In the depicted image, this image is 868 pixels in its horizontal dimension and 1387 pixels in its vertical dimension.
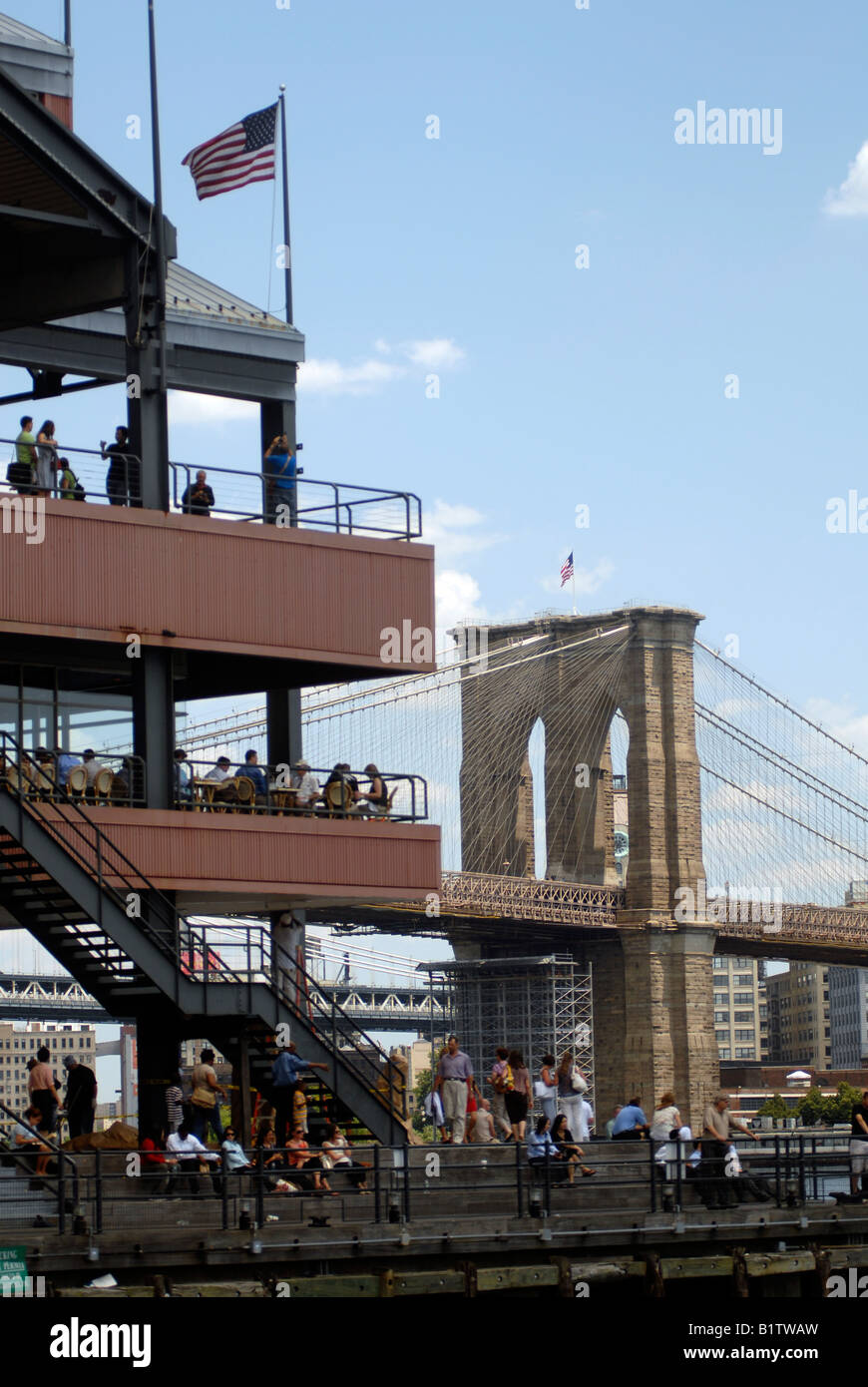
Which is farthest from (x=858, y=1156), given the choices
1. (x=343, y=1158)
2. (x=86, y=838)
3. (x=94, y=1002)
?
(x=94, y=1002)

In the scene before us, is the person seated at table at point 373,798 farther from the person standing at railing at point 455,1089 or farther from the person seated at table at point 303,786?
the person standing at railing at point 455,1089

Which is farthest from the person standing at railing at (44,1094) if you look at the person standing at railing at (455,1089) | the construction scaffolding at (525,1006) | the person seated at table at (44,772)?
the construction scaffolding at (525,1006)

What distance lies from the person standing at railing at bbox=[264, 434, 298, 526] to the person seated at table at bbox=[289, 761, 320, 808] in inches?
139

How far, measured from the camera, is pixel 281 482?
34469 millimetres

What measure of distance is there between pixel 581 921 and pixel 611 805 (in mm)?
12799

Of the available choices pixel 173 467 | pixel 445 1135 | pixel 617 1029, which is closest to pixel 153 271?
pixel 173 467

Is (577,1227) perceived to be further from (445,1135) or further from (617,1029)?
(617,1029)

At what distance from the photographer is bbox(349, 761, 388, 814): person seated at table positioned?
112 ft

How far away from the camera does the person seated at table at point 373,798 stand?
3400 centimetres

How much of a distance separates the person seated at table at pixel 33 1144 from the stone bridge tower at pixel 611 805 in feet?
218

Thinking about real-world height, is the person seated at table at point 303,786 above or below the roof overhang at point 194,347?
below

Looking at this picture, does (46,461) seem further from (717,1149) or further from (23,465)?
(717,1149)

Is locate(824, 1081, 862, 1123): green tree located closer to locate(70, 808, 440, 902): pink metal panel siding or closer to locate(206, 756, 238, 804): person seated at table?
locate(70, 808, 440, 902): pink metal panel siding
